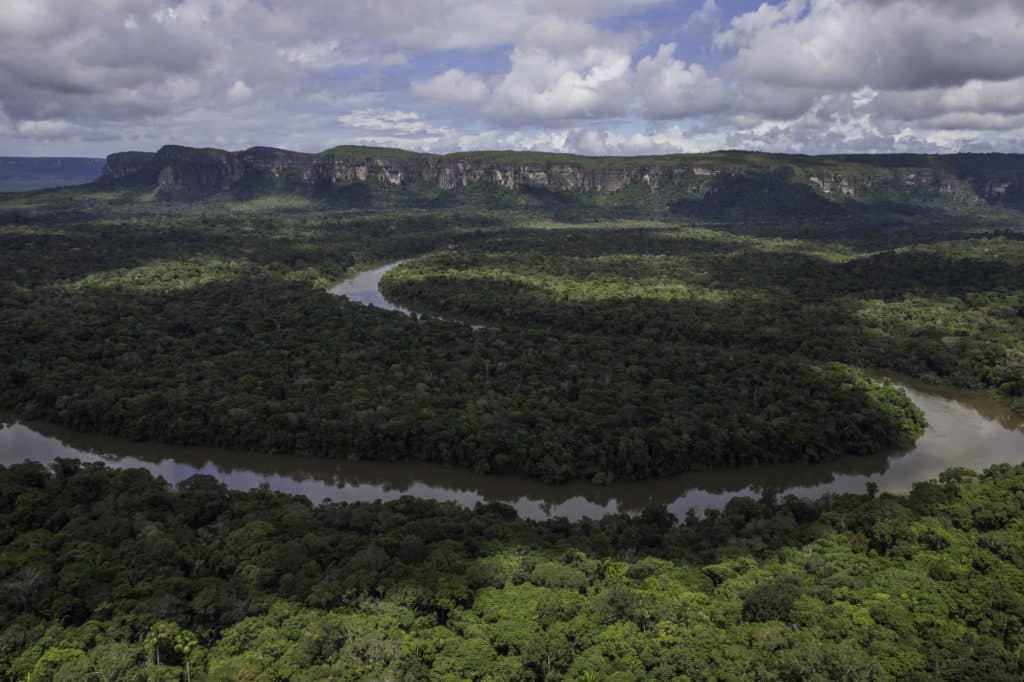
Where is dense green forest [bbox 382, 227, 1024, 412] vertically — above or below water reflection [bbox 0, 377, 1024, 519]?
above

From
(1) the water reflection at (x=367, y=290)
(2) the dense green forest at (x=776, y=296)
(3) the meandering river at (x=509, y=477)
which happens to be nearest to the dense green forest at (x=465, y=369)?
(2) the dense green forest at (x=776, y=296)

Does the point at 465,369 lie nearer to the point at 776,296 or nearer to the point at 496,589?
the point at 496,589

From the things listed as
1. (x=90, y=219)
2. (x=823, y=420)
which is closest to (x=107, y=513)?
(x=823, y=420)

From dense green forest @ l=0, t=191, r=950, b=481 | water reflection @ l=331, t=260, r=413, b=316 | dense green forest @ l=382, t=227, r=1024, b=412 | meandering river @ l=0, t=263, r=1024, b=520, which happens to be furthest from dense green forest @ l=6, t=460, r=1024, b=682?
water reflection @ l=331, t=260, r=413, b=316

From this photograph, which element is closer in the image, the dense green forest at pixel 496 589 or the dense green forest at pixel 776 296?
the dense green forest at pixel 496 589

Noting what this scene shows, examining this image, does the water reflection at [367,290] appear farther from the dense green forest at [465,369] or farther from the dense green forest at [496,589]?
the dense green forest at [496,589]

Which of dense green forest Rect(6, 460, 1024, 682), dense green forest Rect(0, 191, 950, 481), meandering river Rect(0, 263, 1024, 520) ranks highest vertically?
dense green forest Rect(0, 191, 950, 481)

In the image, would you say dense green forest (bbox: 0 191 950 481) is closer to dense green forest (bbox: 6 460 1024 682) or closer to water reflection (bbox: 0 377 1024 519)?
water reflection (bbox: 0 377 1024 519)
